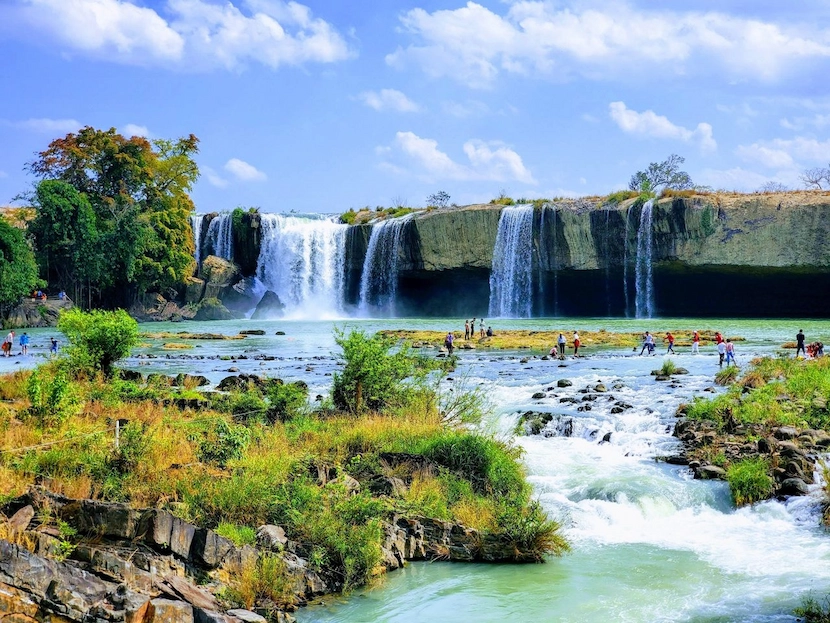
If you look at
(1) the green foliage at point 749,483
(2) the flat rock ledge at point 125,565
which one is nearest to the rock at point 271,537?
(2) the flat rock ledge at point 125,565

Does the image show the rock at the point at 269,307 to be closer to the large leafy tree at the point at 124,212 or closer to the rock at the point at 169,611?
the large leafy tree at the point at 124,212

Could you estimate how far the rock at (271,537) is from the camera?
8.60m

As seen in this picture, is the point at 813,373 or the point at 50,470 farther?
the point at 813,373

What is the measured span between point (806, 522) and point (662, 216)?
44.7 meters

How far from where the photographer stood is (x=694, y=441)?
15.0 meters

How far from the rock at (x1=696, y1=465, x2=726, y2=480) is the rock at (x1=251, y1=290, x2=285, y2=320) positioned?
53.0m

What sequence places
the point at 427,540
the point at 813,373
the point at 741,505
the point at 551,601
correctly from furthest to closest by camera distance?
the point at 813,373, the point at 741,505, the point at 427,540, the point at 551,601

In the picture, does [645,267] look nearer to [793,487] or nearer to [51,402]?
[793,487]

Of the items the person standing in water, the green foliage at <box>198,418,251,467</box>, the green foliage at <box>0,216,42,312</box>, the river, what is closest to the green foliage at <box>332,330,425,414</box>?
the river

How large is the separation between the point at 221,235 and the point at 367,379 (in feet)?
176

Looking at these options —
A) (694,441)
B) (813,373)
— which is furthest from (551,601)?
(813,373)

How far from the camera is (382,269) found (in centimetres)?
6141

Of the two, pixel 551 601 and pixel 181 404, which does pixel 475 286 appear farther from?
pixel 551 601

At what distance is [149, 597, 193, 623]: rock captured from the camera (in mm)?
6406
